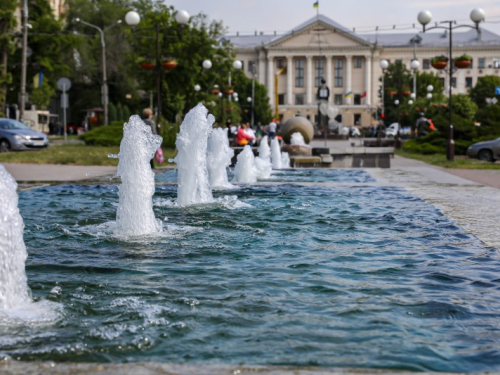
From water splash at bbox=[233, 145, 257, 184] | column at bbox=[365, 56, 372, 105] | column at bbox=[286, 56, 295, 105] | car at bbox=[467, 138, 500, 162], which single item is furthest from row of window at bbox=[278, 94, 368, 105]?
water splash at bbox=[233, 145, 257, 184]

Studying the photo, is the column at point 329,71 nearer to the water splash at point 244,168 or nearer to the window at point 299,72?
the window at point 299,72

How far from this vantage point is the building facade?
406 ft

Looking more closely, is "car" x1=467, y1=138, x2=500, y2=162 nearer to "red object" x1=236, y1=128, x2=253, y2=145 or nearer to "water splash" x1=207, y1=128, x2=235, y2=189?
"red object" x1=236, y1=128, x2=253, y2=145

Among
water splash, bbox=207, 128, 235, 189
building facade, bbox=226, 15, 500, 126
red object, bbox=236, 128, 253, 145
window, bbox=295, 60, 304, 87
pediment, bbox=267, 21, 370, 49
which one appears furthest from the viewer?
window, bbox=295, 60, 304, 87

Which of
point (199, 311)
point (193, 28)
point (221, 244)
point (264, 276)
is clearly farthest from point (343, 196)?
point (193, 28)

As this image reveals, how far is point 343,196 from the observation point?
1342cm

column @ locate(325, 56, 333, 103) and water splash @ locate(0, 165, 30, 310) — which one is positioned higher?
column @ locate(325, 56, 333, 103)

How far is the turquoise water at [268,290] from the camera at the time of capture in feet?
14.9

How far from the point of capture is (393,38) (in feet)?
427

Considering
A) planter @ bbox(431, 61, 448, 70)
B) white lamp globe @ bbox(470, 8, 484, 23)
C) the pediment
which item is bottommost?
planter @ bbox(431, 61, 448, 70)

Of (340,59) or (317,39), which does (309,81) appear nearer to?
(340,59)

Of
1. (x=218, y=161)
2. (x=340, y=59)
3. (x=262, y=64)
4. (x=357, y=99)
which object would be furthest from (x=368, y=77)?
(x=218, y=161)

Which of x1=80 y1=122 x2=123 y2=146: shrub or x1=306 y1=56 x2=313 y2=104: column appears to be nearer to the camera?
x1=80 y1=122 x2=123 y2=146: shrub

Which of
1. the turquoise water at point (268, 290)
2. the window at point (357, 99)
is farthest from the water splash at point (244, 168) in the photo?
the window at point (357, 99)
